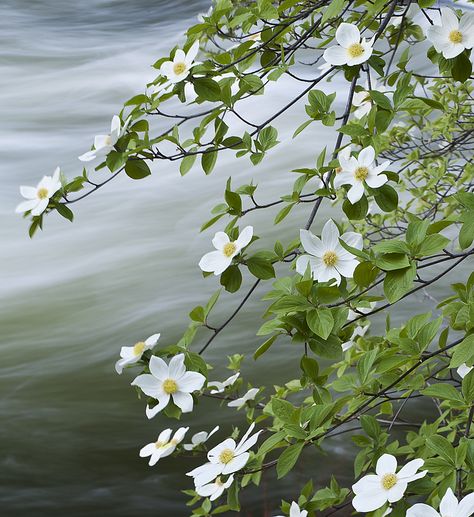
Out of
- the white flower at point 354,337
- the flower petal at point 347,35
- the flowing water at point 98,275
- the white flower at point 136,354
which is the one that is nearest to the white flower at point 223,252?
the white flower at point 136,354

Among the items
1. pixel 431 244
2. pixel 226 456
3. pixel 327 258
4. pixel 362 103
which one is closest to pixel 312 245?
pixel 327 258

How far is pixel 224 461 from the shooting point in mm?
800

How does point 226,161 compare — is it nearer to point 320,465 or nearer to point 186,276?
point 186,276

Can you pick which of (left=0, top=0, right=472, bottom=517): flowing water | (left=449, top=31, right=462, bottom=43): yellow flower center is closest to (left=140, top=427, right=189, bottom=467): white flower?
(left=449, top=31, right=462, bottom=43): yellow flower center

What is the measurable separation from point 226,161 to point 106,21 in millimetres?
1366

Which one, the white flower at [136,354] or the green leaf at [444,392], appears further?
the white flower at [136,354]

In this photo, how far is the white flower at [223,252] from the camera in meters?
0.75

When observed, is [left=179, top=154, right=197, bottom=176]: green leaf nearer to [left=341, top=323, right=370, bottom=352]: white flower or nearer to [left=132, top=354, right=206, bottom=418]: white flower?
[left=132, top=354, right=206, bottom=418]: white flower

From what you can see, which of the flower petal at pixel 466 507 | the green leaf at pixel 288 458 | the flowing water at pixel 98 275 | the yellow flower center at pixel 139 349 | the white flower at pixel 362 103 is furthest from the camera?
the flowing water at pixel 98 275

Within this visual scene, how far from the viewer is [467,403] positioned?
704 millimetres

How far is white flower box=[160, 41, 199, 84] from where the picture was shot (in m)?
0.81

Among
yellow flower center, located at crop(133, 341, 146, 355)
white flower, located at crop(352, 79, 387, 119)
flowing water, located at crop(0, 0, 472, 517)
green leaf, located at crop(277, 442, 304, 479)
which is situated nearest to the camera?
green leaf, located at crop(277, 442, 304, 479)

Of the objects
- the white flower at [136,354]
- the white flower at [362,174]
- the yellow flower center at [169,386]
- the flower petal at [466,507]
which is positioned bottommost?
the flower petal at [466,507]

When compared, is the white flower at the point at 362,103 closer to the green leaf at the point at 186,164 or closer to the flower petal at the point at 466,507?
the green leaf at the point at 186,164
